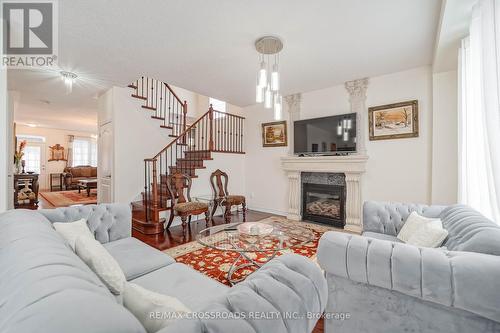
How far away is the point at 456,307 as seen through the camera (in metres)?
1.12

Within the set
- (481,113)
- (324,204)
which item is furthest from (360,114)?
(481,113)

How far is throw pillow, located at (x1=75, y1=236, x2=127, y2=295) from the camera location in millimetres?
1032

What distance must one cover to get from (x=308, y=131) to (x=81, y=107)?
19.9 feet

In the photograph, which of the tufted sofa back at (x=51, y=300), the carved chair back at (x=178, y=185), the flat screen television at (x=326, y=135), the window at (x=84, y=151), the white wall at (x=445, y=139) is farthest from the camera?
the window at (x=84, y=151)

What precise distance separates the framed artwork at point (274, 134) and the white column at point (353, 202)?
1.65 meters

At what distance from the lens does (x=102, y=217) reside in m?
2.12

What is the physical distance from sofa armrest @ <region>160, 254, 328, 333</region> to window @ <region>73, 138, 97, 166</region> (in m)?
11.9

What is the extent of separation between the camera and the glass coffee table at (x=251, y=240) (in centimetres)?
192

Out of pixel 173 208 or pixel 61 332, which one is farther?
pixel 173 208

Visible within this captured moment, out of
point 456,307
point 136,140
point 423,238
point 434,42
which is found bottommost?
point 456,307

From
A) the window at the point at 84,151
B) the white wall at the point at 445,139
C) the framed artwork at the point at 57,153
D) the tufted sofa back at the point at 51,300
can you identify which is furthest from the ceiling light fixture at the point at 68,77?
the window at the point at 84,151

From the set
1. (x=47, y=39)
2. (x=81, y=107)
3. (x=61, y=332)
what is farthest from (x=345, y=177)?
(x=81, y=107)

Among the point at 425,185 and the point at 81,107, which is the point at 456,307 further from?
the point at 81,107

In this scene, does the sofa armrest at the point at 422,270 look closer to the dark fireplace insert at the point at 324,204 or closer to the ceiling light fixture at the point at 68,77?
the dark fireplace insert at the point at 324,204
